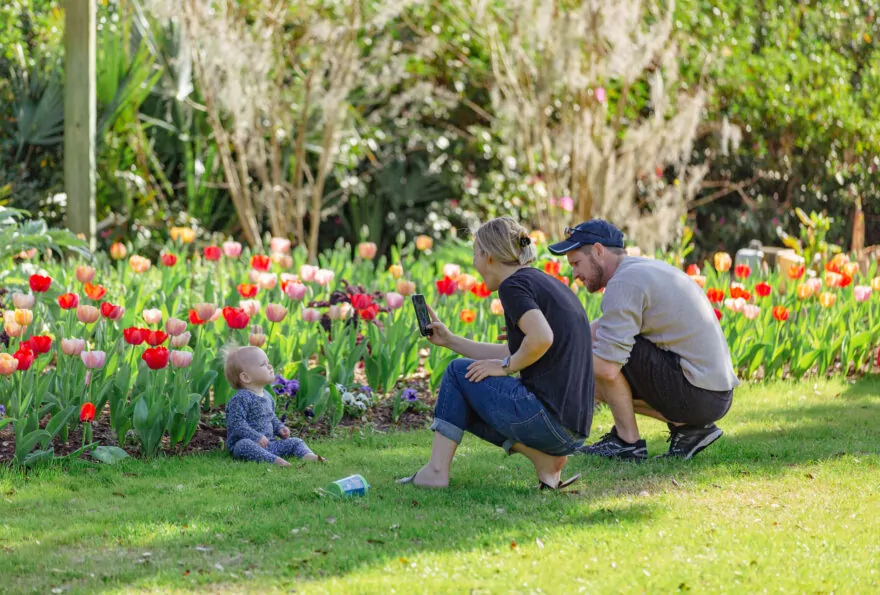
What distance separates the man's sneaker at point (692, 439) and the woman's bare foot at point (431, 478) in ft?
3.47

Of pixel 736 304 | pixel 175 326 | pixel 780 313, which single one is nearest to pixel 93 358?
pixel 175 326

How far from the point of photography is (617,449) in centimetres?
443

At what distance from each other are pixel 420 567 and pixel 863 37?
10056mm

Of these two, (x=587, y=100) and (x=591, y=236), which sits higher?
(x=587, y=100)

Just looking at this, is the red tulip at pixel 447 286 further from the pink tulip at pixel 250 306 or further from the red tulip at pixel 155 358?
the red tulip at pixel 155 358

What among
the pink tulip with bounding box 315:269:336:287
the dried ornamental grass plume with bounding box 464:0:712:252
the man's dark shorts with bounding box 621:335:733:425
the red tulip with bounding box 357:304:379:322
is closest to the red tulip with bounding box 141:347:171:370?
the red tulip with bounding box 357:304:379:322

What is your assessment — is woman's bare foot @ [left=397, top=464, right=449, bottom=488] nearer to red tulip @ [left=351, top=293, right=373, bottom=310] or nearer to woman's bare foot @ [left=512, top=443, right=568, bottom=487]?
woman's bare foot @ [left=512, top=443, right=568, bottom=487]

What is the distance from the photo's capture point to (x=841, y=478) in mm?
4125

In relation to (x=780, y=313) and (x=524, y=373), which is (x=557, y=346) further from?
(x=780, y=313)

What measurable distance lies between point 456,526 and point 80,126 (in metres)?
5.18

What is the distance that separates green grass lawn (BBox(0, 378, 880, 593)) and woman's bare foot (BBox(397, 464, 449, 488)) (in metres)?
0.04

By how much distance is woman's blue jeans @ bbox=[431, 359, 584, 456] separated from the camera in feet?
12.2

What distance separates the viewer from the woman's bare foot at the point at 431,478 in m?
3.88

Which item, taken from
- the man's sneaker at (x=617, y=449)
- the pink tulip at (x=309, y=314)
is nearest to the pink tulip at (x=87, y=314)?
the pink tulip at (x=309, y=314)
